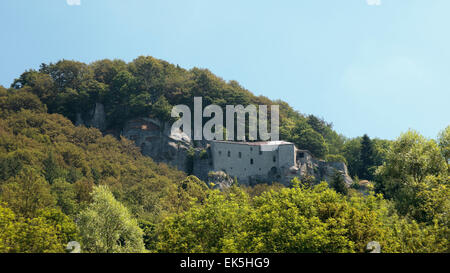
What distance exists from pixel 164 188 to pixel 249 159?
15.3m

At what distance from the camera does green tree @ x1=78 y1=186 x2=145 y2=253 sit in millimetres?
35312

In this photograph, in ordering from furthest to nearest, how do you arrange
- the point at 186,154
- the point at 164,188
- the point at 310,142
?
the point at 310,142, the point at 186,154, the point at 164,188

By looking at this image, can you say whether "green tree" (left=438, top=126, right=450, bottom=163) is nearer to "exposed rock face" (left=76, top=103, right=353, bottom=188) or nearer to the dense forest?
the dense forest

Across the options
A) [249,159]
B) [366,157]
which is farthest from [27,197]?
[366,157]

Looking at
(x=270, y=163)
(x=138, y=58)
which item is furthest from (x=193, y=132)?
(x=138, y=58)

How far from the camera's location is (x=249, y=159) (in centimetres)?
7581

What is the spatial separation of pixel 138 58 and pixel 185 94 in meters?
14.9

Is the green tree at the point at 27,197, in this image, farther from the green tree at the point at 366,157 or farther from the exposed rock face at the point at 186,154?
the green tree at the point at 366,157

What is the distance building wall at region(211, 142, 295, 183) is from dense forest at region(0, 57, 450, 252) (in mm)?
4970

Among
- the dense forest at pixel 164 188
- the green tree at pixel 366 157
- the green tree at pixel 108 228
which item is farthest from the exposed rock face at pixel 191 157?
the green tree at pixel 108 228

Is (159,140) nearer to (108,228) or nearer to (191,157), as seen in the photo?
(191,157)

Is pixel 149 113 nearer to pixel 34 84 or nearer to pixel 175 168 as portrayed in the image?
pixel 175 168

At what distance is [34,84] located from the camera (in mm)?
89438

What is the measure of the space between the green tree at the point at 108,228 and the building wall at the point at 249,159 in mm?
37834
